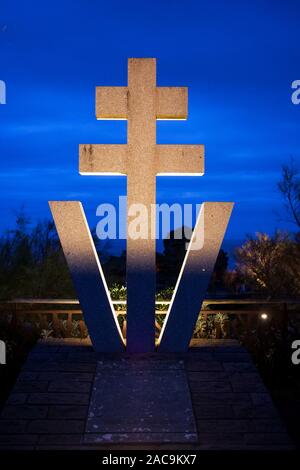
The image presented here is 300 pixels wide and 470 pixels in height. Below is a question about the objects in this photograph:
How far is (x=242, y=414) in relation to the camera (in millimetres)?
6020

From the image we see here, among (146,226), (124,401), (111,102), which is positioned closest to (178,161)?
(146,226)

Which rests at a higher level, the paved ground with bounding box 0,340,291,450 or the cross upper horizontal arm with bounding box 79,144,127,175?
the cross upper horizontal arm with bounding box 79,144,127,175

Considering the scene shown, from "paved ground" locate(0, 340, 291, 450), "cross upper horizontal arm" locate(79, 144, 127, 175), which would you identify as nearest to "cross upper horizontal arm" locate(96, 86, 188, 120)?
"cross upper horizontal arm" locate(79, 144, 127, 175)

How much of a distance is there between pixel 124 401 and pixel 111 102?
11.1ft

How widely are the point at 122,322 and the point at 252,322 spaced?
183 centimetres

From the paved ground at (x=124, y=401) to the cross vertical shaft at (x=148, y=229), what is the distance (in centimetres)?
35

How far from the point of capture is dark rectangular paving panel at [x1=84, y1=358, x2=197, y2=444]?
566cm

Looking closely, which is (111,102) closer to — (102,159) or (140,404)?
(102,159)

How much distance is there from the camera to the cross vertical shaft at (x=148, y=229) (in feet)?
24.3

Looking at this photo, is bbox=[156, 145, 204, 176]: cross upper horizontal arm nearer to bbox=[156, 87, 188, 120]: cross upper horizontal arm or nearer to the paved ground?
bbox=[156, 87, 188, 120]: cross upper horizontal arm

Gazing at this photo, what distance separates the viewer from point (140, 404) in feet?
20.2

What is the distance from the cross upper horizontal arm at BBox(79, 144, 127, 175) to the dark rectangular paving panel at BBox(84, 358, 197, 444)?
2165 mm

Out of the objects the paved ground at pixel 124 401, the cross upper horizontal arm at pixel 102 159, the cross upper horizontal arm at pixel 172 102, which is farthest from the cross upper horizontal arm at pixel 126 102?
the paved ground at pixel 124 401
